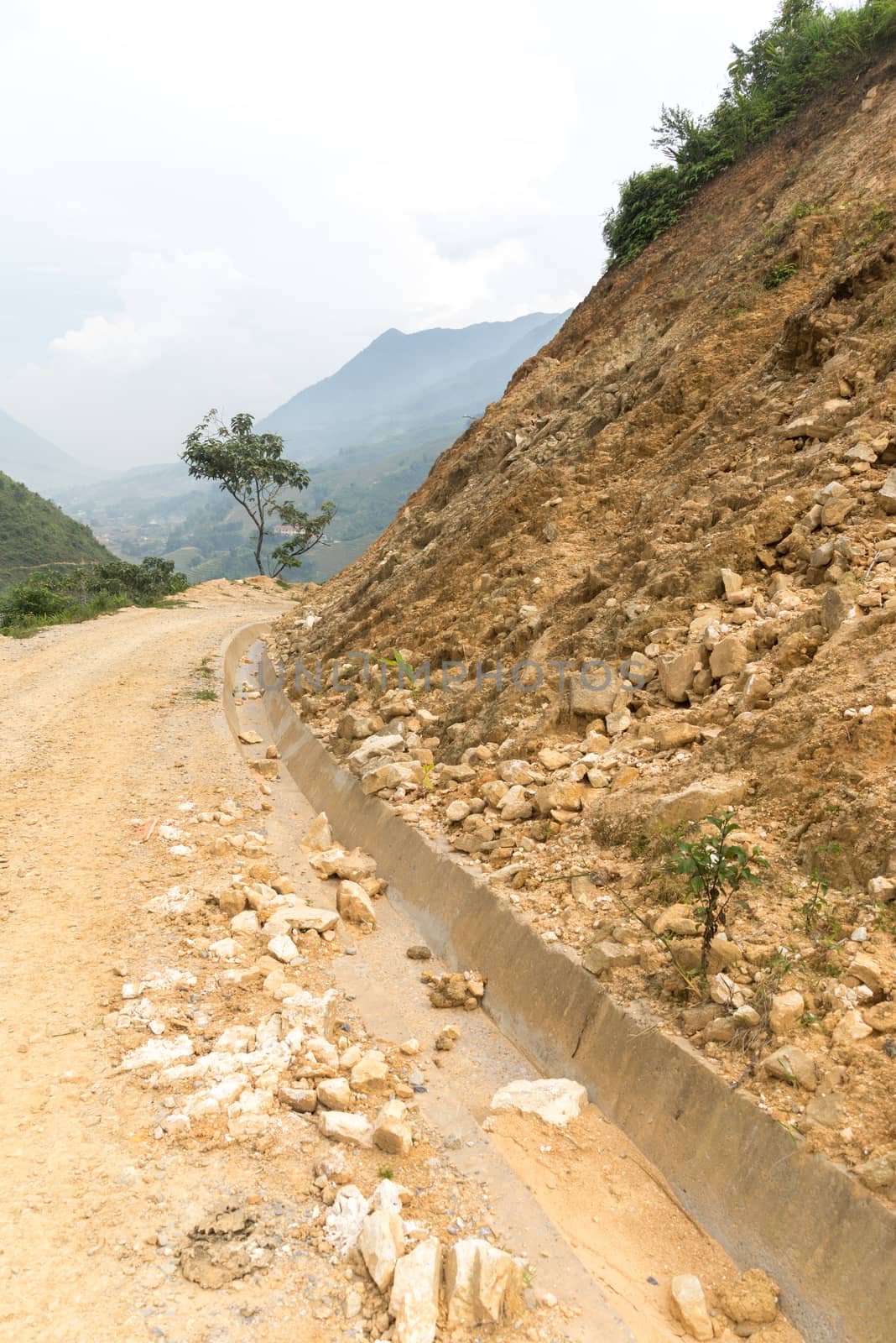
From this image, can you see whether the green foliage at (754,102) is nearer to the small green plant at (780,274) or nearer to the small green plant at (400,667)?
the small green plant at (780,274)

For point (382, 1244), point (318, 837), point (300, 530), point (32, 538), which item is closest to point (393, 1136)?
point (382, 1244)

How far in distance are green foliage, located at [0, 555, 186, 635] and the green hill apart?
785 inches

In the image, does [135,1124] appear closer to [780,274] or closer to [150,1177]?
[150,1177]

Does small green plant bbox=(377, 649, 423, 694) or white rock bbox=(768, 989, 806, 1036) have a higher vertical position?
small green plant bbox=(377, 649, 423, 694)

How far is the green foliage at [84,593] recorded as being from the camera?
803 inches

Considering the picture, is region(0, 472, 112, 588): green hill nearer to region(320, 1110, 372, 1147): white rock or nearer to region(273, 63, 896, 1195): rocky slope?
region(273, 63, 896, 1195): rocky slope

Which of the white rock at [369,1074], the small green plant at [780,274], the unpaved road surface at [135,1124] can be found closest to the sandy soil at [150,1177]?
the unpaved road surface at [135,1124]

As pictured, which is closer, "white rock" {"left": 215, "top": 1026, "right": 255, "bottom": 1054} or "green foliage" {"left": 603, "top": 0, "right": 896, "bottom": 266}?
→ "white rock" {"left": 215, "top": 1026, "right": 255, "bottom": 1054}

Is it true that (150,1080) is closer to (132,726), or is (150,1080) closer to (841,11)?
(132,726)

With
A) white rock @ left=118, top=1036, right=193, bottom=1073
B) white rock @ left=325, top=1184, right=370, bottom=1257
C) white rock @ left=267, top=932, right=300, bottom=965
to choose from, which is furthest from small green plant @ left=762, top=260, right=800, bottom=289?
white rock @ left=325, top=1184, right=370, bottom=1257

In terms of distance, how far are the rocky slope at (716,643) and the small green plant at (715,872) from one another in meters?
0.08

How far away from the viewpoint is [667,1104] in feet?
12.0

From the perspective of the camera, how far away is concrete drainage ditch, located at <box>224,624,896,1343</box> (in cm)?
279

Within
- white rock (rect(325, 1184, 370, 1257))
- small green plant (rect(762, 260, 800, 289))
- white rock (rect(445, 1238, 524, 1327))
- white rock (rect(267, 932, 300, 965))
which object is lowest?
white rock (rect(445, 1238, 524, 1327))
